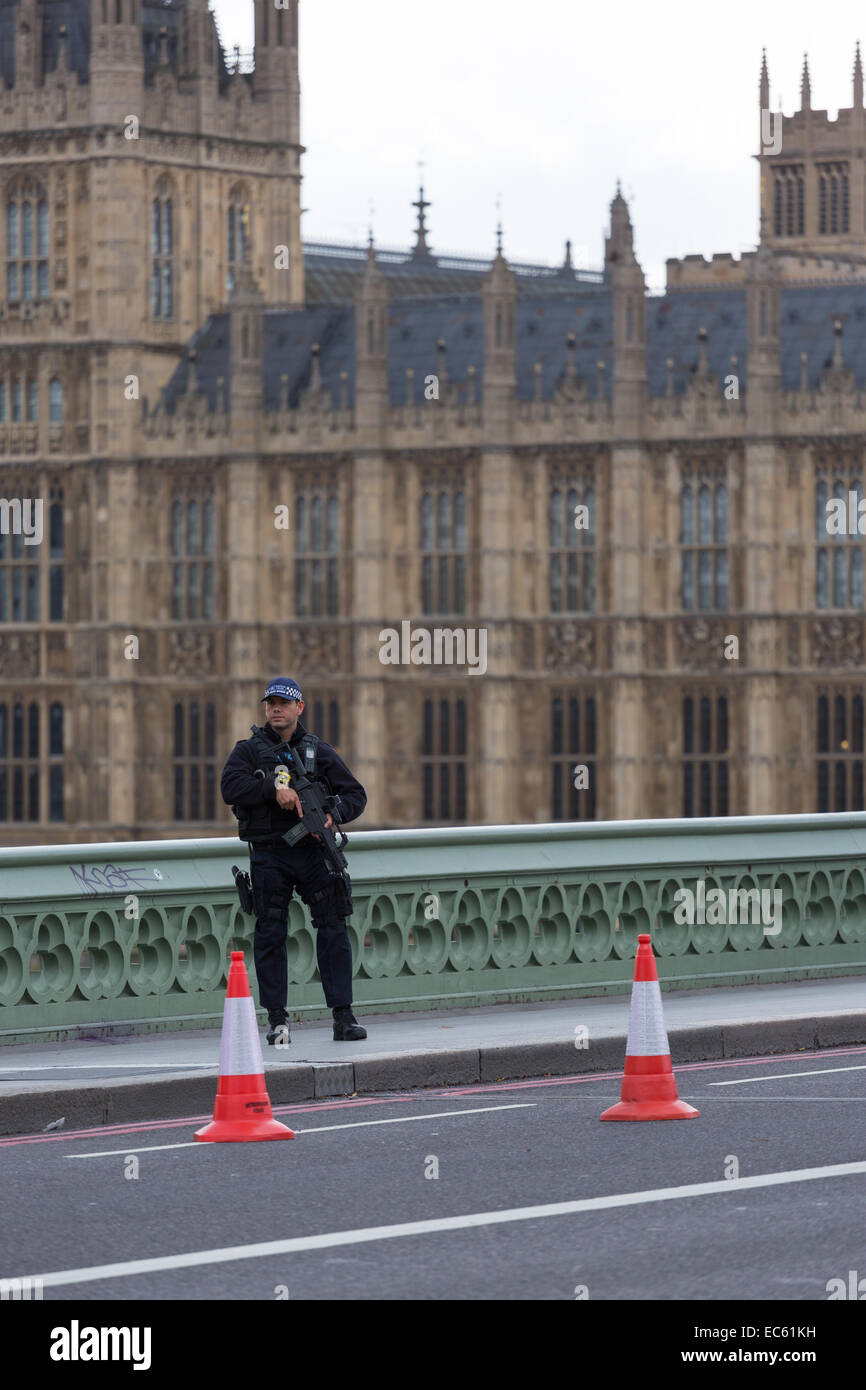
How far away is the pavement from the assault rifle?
84 centimetres

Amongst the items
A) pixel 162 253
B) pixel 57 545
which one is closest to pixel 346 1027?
pixel 57 545

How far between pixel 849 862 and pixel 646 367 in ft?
116

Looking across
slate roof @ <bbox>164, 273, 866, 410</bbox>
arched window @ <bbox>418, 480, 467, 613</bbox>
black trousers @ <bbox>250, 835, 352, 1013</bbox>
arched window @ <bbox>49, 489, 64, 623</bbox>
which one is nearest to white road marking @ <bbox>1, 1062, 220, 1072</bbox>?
black trousers @ <bbox>250, 835, 352, 1013</bbox>

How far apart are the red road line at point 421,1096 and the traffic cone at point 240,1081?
2.26 feet

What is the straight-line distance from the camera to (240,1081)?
A: 1309cm

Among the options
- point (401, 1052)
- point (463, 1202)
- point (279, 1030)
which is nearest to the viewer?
point (463, 1202)

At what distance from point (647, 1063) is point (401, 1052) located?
77.1 inches

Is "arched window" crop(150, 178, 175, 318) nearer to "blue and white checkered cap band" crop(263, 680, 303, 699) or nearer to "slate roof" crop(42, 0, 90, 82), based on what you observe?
"slate roof" crop(42, 0, 90, 82)

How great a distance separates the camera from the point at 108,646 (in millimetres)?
57969

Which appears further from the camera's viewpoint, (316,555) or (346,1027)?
(316,555)

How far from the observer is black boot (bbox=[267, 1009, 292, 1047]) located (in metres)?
15.5

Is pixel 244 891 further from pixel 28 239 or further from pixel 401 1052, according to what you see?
pixel 28 239
